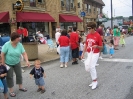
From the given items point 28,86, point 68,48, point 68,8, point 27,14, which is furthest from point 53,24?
point 28,86

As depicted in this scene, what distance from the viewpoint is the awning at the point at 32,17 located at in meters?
18.2

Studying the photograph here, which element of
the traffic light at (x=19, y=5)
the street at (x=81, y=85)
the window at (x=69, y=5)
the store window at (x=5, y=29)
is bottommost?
the street at (x=81, y=85)

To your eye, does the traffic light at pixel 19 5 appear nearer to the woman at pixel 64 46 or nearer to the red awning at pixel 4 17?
the red awning at pixel 4 17

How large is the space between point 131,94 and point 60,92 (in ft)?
5.82

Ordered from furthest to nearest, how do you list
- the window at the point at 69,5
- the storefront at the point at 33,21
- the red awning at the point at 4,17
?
the window at the point at 69,5, the storefront at the point at 33,21, the red awning at the point at 4,17

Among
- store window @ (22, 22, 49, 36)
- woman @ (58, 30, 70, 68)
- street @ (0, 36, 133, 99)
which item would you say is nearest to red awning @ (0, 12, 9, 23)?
store window @ (22, 22, 49, 36)

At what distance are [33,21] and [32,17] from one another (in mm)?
542

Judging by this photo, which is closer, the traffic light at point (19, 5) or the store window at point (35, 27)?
the traffic light at point (19, 5)

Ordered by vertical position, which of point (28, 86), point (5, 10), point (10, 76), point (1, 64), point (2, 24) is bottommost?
point (28, 86)

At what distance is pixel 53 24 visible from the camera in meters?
25.1

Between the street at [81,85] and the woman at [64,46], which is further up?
the woman at [64,46]

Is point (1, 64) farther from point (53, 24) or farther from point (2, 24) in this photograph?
point (53, 24)

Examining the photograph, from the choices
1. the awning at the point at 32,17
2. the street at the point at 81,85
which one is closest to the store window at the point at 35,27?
the awning at the point at 32,17

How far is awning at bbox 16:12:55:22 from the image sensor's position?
18.2m
